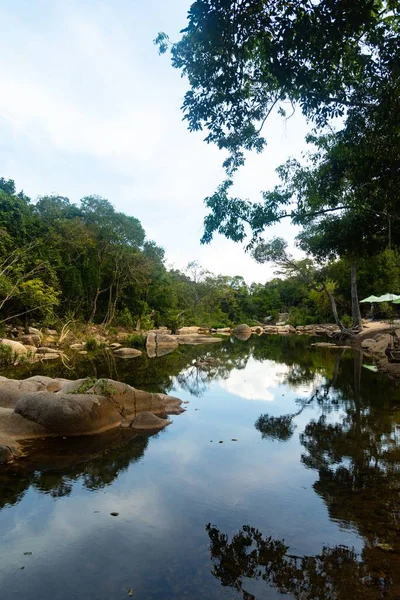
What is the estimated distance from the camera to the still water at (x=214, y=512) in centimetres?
332

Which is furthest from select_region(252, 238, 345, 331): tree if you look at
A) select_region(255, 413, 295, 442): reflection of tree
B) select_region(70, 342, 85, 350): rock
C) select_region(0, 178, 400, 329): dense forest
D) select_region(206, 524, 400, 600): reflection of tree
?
select_region(206, 524, 400, 600): reflection of tree

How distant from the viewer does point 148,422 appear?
785cm

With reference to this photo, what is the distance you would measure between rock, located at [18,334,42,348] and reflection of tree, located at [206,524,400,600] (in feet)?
60.1

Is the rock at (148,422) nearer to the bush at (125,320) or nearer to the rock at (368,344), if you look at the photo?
the rock at (368,344)

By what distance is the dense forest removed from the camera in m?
20.4

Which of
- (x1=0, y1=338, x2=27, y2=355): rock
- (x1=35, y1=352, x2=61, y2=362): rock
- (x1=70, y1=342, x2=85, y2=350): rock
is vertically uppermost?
(x1=0, y1=338, x2=27, y2=355): rock

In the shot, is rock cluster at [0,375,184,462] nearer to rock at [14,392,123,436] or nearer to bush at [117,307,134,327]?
rock at [14,392,123,436]

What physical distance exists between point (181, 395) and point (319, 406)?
3.55 meters

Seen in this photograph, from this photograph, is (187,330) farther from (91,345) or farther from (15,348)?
(15,348)

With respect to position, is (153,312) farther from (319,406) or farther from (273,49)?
(273,49)

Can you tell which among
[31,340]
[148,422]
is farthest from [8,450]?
[31,340]

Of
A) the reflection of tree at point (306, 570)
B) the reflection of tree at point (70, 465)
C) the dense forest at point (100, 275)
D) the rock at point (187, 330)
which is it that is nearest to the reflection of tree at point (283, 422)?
the reflection of tree at point (70, 465)

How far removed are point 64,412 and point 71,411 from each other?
12 centimetres

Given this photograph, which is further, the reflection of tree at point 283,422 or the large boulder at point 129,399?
the large boulder at point 129,399
